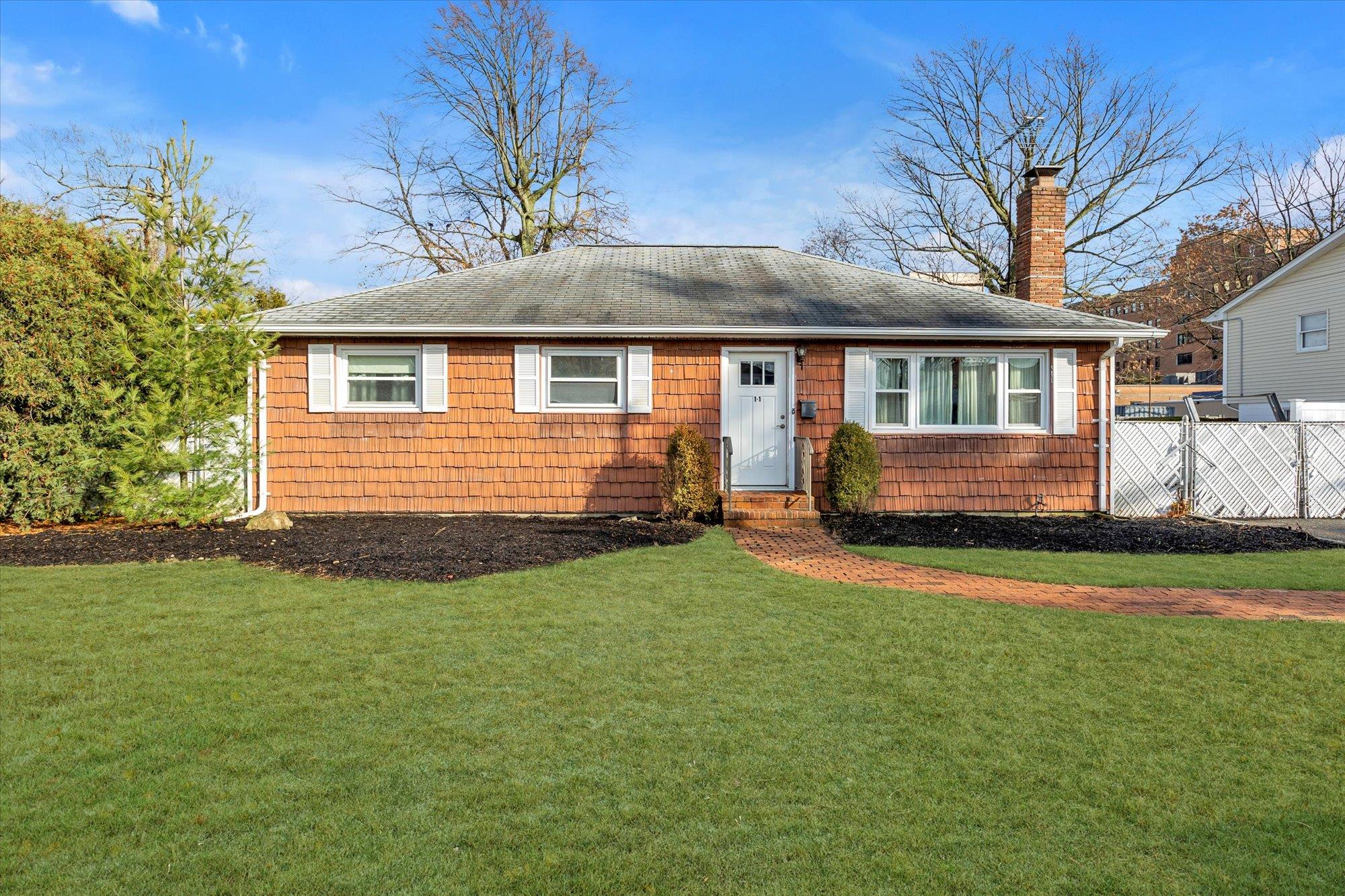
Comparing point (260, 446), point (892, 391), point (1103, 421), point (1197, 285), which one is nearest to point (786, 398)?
point (892, 391)

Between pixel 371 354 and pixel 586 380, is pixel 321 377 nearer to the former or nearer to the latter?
pixel 371 354

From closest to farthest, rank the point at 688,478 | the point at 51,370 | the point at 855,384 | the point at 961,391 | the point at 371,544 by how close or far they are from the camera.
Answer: the point at 371,544, the point at 51,370, the point at 688,478, the point at 855,384, the point at 961,391

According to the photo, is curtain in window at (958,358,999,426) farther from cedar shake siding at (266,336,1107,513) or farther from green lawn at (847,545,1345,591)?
green lawn at (847,545,1345,591)

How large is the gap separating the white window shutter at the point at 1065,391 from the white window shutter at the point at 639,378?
606 centimetres

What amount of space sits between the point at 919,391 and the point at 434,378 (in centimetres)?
726

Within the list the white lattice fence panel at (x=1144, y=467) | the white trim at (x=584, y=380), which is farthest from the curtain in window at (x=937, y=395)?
the white trim at (x=584, y=380)

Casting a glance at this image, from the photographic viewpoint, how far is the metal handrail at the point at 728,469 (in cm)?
1023

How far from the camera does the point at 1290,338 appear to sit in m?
18.7

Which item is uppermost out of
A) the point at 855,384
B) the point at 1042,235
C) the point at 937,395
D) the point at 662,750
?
the point at 1042,235

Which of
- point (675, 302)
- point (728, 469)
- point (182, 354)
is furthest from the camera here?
point (675, 302)

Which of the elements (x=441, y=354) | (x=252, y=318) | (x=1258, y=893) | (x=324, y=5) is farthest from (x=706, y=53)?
(x=1258, y=893)

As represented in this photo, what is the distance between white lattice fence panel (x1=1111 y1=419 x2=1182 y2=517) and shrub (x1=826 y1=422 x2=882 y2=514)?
13.2 feet

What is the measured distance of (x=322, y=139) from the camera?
21641mm

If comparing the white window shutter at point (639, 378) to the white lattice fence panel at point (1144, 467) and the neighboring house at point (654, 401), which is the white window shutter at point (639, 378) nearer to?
the neighboring house at point (654, 401)
